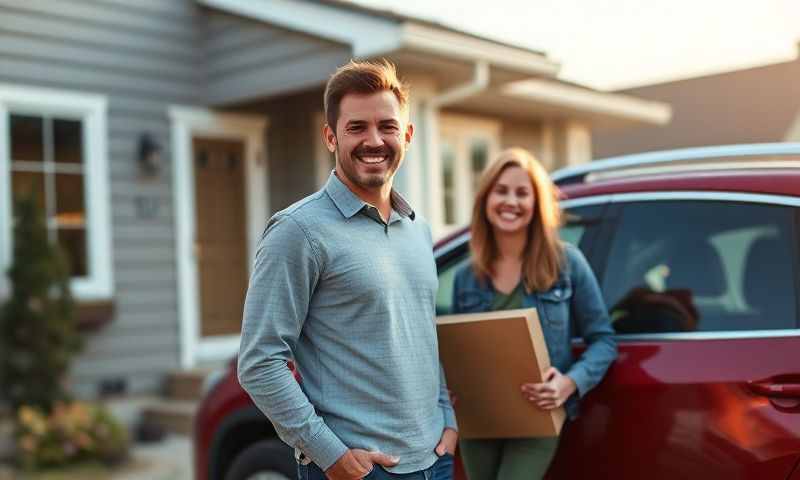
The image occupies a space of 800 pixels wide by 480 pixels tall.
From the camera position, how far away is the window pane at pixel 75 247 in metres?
7.56

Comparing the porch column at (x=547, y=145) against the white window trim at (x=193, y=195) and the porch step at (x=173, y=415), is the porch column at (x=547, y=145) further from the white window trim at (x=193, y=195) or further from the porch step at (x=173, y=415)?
the porch step at (x=173, y=415)

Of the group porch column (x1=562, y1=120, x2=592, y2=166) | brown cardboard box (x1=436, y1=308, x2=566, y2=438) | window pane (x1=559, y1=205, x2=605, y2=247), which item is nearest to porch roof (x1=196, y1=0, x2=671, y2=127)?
porch column (x1=562, y1=120, x2=592, y2=166)

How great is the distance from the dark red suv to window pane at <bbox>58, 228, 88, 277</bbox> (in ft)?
16.9

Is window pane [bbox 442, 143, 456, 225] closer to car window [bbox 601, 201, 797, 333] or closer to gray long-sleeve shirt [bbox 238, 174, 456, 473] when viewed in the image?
car window [bbox 601, 201, 797, 333]

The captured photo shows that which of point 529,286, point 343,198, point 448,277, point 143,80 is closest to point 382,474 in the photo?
point 343,198

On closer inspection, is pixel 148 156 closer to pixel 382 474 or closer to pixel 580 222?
pixel 580 222

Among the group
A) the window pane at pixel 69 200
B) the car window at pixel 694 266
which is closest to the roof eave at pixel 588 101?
the window pane at pixel 69 200

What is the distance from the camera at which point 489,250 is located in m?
3.01

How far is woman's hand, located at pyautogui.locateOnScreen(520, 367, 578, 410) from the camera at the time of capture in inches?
106

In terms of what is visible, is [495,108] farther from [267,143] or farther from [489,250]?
[489,250]

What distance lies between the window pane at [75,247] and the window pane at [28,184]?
32 centimetres

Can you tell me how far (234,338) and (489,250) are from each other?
6073 millimetres

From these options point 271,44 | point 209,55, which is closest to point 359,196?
point 271,44

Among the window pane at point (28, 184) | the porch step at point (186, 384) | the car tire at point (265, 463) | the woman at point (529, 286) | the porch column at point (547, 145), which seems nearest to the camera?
the woman at point (529, 286)
